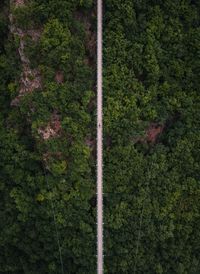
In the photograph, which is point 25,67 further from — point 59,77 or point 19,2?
point 19,2

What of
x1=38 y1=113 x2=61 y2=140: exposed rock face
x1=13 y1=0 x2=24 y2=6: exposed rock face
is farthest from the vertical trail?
x1=13 y1=0 x2=24 y2=6: exposed rock face

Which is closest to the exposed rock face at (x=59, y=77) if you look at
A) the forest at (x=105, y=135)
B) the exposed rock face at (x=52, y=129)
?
the forest at (x=105, y=135)

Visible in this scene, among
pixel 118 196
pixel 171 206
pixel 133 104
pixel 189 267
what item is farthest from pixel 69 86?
pixel 189 267

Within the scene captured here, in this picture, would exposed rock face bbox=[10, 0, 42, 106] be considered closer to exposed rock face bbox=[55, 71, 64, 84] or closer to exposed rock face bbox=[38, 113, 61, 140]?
exposed rock face bbox=[55, 71, 64, 84]

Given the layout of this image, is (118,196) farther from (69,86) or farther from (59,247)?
(69,86)

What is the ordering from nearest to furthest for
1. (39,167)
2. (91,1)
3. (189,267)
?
(91,1)
(39,167)
(189,267)
